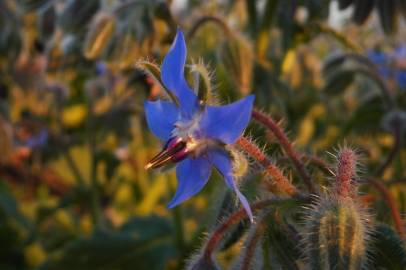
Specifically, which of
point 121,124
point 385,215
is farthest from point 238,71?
point 121,124

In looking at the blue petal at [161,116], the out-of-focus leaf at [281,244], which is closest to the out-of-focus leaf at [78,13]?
the blue petal at [161,116]

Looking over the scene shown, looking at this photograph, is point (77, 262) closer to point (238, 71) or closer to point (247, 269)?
point (238, 71)

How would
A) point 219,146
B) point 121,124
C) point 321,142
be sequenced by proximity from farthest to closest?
point 321,142 < point 121,124 < point 219,146

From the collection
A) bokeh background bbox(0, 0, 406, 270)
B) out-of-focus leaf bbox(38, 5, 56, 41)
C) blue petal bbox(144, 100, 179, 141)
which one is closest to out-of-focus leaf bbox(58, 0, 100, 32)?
bokeh background bbox(0, 0, 406, 270)

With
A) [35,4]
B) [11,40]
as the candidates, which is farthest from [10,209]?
[35,4]

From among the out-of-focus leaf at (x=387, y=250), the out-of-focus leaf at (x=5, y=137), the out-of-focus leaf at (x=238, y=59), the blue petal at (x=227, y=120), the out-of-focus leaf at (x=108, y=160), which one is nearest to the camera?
the blue petal at (x=227, y=120)

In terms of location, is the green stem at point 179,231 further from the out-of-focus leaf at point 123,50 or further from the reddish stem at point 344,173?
the reddish stem at point 344,173

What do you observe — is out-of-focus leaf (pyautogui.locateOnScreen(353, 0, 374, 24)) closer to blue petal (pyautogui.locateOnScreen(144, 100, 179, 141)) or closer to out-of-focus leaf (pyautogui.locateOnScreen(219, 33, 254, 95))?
out-of-focus leaf (pyautogui.locateOnScreen(219, 33, 254, 95))
